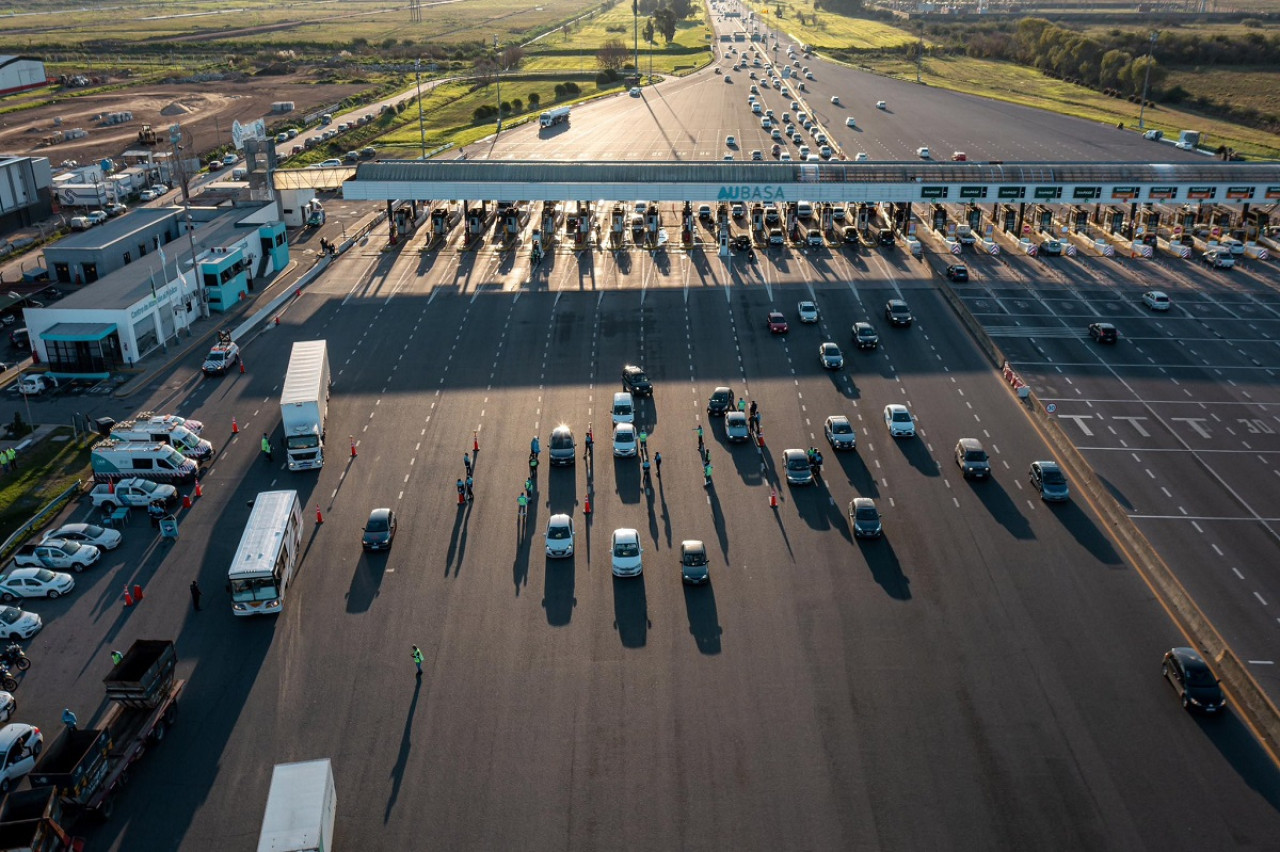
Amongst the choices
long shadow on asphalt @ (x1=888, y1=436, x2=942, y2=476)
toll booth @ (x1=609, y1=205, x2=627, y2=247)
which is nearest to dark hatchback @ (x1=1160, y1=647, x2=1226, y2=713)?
long shadow on asphalt @ (x1=888, y1=436, x2=942, y2=476)

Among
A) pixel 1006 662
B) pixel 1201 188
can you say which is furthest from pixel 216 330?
pixel 1201 188

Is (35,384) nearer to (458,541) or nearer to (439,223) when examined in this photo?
(458,541)

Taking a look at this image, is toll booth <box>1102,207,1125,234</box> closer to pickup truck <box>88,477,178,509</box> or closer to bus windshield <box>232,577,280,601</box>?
bus windshield <box>232,577,280,601</box>

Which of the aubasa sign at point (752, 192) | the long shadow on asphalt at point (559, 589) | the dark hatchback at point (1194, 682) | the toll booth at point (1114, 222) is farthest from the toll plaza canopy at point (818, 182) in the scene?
the dark hatchback at point (1194, 682)

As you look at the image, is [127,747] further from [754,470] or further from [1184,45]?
[1184,45]

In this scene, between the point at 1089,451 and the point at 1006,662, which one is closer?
the point at 1006,662

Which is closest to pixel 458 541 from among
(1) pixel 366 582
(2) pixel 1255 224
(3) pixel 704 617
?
(1) pixel 366 582

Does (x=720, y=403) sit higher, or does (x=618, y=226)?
(x=618, y=226)
